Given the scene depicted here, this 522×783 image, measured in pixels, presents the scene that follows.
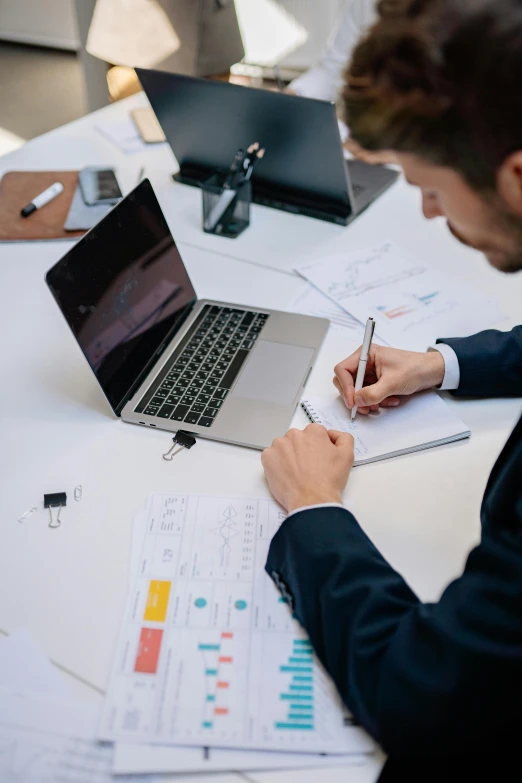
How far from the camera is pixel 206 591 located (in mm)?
795

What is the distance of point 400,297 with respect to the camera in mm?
1305

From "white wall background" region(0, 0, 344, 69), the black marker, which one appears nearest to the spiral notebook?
the black marker

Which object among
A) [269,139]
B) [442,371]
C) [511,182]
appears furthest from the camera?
[269,139]

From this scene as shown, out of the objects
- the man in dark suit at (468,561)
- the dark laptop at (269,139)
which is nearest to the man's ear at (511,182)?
the man in dark suit at (468,561)

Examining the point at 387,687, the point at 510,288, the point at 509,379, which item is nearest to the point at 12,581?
the point at 387,687

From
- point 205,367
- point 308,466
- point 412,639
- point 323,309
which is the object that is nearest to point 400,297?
point 323,309

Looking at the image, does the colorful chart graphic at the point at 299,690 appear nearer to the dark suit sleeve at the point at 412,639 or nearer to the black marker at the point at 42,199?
the dark suit sleeve at the point at 412,639

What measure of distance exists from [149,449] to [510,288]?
0.82 metres

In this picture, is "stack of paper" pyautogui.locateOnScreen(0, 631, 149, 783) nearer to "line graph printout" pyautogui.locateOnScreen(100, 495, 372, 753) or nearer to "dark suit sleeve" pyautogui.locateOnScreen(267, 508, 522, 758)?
"line graph printout" pyautogui.locateOnScreen(100, 495, 372, 753)

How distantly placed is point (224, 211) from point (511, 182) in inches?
37.7

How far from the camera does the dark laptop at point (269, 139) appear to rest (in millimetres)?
1404

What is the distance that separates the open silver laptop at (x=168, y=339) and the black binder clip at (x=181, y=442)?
1 cm

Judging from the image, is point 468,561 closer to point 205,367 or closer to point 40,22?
point 205,367

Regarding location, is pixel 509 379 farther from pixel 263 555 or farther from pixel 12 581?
pixel 12 581
